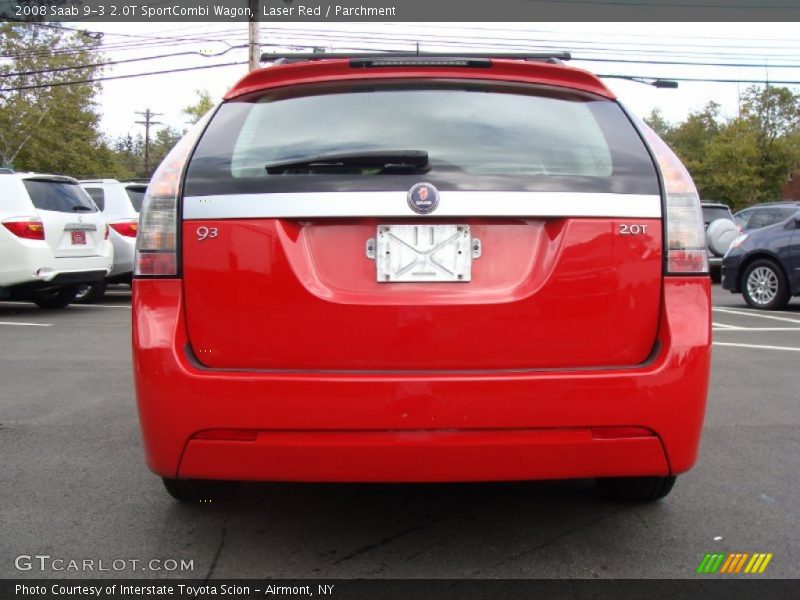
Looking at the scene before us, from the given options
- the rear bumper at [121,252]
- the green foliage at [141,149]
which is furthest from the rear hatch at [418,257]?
the green foliage at [141,149]

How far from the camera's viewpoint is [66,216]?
10.1 meters

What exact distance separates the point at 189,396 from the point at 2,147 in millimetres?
40520

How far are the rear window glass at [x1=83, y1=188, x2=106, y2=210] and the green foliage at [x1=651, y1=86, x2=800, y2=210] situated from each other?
42.9 meters

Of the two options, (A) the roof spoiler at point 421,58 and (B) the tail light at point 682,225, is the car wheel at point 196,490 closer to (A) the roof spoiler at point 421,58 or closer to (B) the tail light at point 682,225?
(A) the roof spoiler at point 421,58

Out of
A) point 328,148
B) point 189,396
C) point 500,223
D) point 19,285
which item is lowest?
point 19,285

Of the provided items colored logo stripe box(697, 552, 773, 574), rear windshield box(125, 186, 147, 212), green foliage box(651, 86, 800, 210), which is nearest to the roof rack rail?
colored logo stripe box(697, 552, 773, 574)

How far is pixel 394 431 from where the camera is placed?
241 centimetres

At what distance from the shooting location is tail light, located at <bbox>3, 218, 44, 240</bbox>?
9.55 metres

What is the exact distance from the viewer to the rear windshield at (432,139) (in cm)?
249

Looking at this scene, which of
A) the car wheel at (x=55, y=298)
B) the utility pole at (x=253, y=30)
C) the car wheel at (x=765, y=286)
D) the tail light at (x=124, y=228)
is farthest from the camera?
the utility pole at (x=253, y=30)

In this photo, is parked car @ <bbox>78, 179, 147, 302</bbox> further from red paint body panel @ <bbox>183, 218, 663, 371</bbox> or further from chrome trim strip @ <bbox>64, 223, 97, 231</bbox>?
red paint body panel @ <bbox>183, 218, 663, 371</bbox>

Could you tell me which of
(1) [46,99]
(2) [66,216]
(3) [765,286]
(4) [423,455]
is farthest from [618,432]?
(1) [46,99]

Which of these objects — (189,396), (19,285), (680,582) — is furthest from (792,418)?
(19,285)

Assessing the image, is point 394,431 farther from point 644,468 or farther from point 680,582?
point 680,582
